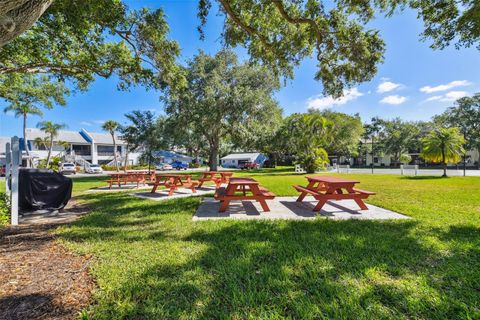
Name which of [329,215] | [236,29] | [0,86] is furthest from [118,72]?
[329,215]

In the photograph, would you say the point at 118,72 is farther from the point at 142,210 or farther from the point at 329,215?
the point at 329,215

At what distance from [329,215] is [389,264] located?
287 centimetres

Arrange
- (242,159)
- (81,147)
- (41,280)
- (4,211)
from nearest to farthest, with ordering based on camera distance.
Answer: (41,280), (4,211), (81,147), (242,159)

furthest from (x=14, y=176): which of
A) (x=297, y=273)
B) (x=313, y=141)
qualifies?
(x=313, y=141)

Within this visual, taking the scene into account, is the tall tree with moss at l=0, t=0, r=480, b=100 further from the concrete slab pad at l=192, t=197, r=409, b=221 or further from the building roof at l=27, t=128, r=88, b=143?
the building roof at l=27, t=128, r=88, b=143

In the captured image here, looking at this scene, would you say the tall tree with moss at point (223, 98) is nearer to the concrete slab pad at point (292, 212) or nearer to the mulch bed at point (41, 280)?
the concrete slab pad at point (292, 212)

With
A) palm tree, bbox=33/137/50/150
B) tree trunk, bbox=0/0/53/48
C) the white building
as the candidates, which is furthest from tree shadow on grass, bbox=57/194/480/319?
palm tree, bbox=33/137/50/150

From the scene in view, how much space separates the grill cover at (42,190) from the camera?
20.3ft

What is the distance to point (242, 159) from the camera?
56.6m

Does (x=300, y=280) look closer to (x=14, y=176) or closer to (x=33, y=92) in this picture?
(x=14, y=176)

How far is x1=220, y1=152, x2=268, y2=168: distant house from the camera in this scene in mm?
54844

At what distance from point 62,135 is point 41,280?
49968 mm

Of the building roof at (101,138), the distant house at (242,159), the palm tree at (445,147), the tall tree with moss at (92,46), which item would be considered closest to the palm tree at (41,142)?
the building roof at (101,138)

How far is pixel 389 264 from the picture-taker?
3121 mm
